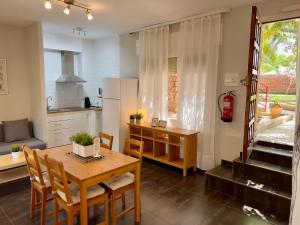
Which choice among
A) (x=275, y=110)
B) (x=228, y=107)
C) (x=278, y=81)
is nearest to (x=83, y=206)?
(x=228, y=107)

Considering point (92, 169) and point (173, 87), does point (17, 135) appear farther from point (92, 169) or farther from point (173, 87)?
point (173, 87)

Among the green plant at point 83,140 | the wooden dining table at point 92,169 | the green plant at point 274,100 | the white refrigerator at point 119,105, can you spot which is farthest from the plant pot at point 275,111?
the green plant at point 83,140

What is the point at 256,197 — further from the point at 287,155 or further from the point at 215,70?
the point at 215,70

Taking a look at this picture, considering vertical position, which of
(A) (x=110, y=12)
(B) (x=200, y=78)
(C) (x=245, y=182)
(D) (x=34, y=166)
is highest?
(A) (x=110, y=12)

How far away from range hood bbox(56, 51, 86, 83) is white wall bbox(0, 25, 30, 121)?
799 millimetres

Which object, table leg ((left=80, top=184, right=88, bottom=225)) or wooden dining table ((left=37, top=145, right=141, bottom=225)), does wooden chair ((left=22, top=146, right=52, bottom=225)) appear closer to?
wooden dining table ((left=37, top=145, right=141, bottom=225))

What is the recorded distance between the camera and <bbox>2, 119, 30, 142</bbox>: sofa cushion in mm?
4074

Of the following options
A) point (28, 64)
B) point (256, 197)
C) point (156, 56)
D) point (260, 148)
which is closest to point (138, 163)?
point (256, 197)

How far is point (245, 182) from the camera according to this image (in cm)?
296

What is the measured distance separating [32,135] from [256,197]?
424 cm

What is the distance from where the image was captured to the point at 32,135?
4.52m

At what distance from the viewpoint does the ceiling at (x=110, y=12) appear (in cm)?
301

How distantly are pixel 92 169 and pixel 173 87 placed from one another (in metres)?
2.56

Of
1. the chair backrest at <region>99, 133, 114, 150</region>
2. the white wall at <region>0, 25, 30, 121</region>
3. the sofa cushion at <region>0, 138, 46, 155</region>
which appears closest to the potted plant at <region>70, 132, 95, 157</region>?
the chair backrest at <region>99, 133, 114, 150</region>
